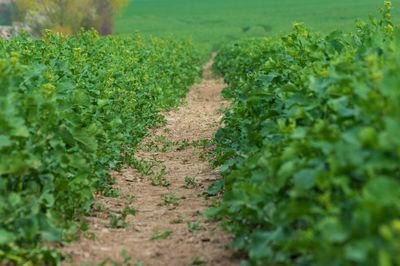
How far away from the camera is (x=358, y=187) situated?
2.96 m

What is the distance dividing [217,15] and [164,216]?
6363 centimetres

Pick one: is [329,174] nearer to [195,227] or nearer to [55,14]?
[195,227]

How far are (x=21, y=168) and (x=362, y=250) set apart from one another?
7.81 ft

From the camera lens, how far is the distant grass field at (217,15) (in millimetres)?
47469

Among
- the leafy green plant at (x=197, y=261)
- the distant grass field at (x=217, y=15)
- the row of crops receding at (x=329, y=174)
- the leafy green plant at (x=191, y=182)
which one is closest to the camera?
the row of crops receding at (x=329, y=174)

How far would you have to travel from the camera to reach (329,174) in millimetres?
2869

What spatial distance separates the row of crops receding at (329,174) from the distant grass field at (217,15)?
39109 millimetres

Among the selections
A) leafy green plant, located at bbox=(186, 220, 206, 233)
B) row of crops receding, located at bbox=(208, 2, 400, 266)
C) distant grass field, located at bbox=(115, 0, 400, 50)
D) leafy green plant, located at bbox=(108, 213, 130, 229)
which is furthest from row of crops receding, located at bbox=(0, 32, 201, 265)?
distant grass field, located at bbox=(115, 0, 400, 50)

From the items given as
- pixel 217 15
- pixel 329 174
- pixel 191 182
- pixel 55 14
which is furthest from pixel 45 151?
pixel 217 15

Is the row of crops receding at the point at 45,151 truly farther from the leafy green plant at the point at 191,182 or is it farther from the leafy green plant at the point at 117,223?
the leafy green plant at the point at 191,182

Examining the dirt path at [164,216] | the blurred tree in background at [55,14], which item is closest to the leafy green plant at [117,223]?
the dirt path at [164,216]

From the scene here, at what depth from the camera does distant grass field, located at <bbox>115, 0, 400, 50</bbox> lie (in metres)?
47.5

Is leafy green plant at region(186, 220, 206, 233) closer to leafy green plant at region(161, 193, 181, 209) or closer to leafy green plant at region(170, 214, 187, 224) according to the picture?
leafy green plant at region(170, 214, 187, 224)

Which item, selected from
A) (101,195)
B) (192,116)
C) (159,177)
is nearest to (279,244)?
(101,195)
